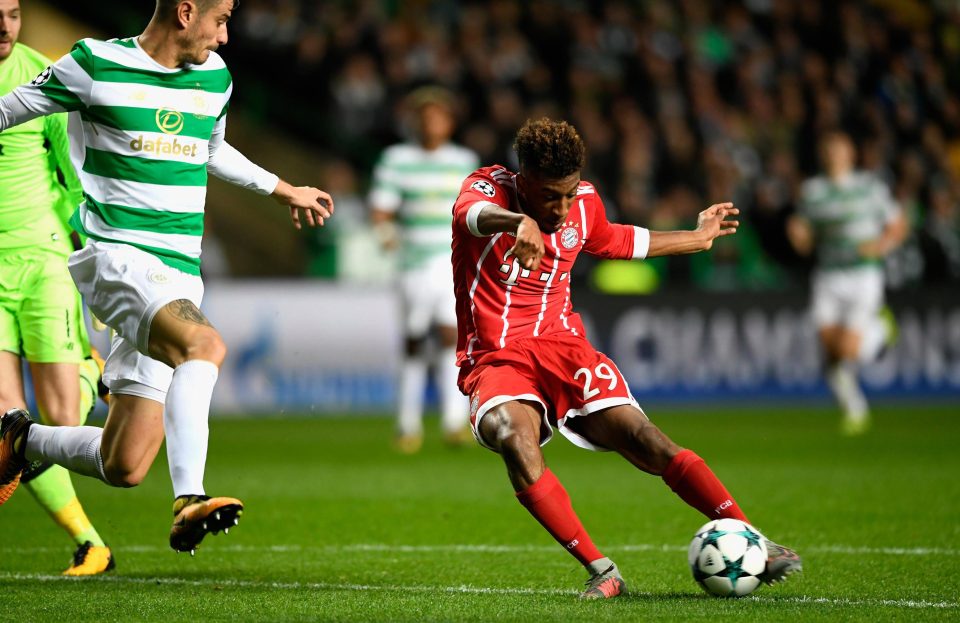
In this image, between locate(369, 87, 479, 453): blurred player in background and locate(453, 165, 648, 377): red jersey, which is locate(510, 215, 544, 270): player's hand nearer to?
locate(453, 165, 648, 377): red jersey

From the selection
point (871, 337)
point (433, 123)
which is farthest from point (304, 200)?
point (871, 337)

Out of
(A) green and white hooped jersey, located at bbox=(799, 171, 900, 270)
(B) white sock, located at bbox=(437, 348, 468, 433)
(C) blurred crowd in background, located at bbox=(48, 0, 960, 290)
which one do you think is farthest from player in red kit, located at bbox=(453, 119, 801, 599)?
(C) blurred crowd in background, located at bbox=(48, 0, 960, 290)

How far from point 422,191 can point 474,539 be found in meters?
5.24

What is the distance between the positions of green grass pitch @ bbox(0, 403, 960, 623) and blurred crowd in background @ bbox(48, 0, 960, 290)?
5862 millimetres

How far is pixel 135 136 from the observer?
502 cm

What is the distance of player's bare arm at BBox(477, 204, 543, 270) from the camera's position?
4.64 metres

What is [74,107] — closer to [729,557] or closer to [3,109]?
[3,109]

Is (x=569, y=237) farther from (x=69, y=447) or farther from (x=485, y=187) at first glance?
(x=69, y=447)

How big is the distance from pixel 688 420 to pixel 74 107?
9.75m

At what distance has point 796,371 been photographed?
1571cm

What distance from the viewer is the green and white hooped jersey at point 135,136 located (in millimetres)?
4961

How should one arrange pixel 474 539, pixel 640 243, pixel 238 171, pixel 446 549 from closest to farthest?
pixel 238 171 → pixel 640 243 → pixel 446 549 → pixel 474 539

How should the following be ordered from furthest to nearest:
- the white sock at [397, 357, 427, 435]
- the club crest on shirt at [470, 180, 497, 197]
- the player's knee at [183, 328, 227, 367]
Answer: the white sock at [397, 357, 427, 435] < the club crest on shirt at [470, 180, 497, 197] < the player's knee at [183, 328, 227, 367]

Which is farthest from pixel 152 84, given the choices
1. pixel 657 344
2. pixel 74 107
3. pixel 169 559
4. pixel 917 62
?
pixel 917 62
